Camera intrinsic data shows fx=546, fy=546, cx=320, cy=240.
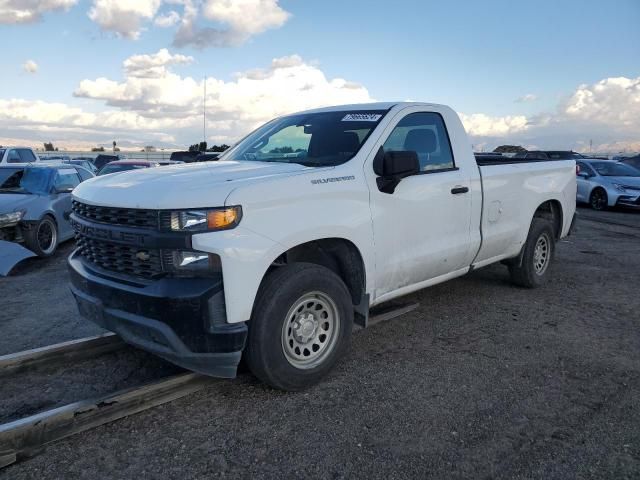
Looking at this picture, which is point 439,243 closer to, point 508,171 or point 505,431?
point 508,171

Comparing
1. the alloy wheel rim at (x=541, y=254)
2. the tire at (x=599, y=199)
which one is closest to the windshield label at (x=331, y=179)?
the alloy wheel rim at (x=541, y=254)

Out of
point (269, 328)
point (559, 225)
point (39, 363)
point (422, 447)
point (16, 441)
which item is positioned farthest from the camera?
point (559, 225)

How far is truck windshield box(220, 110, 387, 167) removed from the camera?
4.45 metres

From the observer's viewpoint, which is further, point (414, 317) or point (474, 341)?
point (414, 317)

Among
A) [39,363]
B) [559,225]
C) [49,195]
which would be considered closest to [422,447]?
[39,363]

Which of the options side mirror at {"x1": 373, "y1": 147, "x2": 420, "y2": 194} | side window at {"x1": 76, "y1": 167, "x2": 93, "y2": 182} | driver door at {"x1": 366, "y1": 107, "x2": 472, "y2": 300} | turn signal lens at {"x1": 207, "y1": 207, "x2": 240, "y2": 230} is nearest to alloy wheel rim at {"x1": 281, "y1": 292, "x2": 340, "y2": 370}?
driver door at {"x1": 366, "y1": 107, "x2": 472, "y2": 300}

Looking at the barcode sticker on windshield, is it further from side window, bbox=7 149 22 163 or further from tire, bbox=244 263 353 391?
side window, bbox=7 149 22 163

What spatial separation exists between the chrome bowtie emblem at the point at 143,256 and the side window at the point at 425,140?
216 cm

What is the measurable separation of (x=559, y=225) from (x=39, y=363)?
6.19 m

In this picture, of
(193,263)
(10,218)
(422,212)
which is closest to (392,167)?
(422,212)

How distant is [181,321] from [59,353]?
1.53m

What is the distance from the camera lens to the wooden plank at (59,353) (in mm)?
3998

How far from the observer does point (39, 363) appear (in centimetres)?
413

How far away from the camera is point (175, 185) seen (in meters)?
3.47
